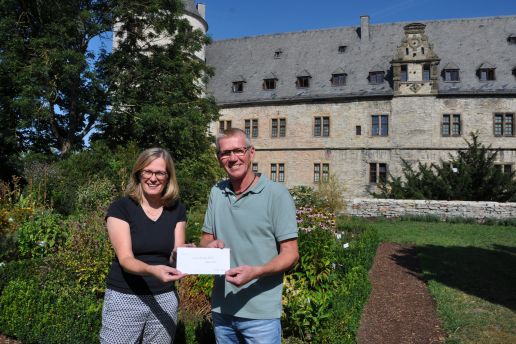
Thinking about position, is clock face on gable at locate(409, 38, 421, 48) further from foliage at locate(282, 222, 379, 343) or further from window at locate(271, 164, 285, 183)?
foliage at locate(282, 222, 379, 343)

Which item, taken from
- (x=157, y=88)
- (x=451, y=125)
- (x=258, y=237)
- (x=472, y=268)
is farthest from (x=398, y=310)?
(x=451, y=125)

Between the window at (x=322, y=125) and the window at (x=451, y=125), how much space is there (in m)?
6.75

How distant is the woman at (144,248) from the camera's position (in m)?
2.75

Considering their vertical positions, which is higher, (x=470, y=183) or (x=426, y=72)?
(x=426, y=72)

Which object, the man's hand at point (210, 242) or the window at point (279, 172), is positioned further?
the window at point (279, 172)

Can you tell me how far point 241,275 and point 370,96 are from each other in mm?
24785

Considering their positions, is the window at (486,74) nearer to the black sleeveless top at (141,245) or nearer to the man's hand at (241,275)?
the black sleeveless top at (141,245)

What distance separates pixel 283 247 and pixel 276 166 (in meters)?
→ 25.5

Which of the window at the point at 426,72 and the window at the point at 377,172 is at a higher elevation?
the window at the point at 426,72

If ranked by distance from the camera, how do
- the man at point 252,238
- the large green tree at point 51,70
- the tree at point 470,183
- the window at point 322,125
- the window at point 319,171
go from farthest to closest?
the window at point 322,125, the window at point 319,171, the tree at point 470,183, the large green tree at point 51,70, the man at point 252,238

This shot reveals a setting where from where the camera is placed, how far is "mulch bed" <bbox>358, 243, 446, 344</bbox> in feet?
17.7

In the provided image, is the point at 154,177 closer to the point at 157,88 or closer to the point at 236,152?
Result: the point at 236,152

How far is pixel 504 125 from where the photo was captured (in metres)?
23.9

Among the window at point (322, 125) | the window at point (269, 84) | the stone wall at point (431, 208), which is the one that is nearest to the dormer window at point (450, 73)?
the window at point (322, 125)
